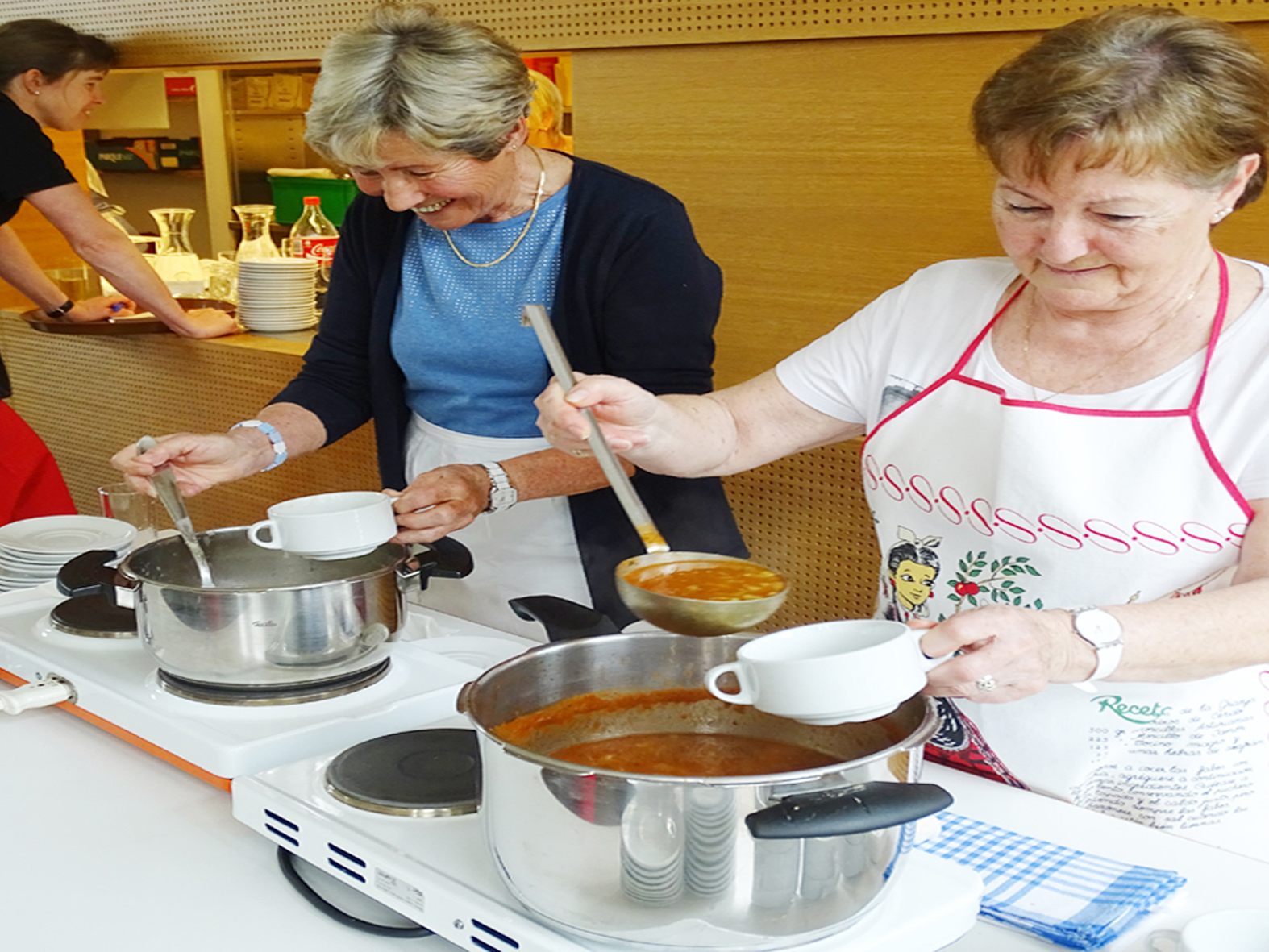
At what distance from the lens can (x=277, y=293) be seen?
401cm

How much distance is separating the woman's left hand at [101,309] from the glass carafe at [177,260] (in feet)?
0.62

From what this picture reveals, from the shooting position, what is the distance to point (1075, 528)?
165 cm

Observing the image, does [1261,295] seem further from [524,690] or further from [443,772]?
[443,772]

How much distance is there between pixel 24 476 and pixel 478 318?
1.74 meters

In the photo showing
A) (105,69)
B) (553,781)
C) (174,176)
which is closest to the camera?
(553,781)

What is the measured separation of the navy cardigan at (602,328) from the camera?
228 centimetres

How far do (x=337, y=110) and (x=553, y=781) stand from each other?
1423mm

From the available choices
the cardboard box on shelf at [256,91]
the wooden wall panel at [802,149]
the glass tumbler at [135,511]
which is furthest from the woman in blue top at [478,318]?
the cardboard box on shelf at [256,91]

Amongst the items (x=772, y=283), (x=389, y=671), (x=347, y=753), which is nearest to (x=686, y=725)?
(x=347, y=753)

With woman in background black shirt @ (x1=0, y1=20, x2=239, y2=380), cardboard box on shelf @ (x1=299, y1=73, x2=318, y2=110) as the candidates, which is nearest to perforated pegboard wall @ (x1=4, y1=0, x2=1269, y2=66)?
woman in background black shirt @ (x1=0, y1=20, x2=239, y2=380)

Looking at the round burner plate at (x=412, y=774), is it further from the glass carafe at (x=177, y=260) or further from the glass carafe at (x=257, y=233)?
the glass carafe at (x=177, y=260)

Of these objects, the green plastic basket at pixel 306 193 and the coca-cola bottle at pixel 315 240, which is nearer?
the coca-cola bottle at pixel 315 240

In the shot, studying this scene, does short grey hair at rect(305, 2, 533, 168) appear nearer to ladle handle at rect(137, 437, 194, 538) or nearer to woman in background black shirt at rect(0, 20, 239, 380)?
ladle handle at rect(137, 437, 194, 538)

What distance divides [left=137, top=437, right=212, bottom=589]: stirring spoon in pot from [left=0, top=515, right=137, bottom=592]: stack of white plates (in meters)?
0.29
